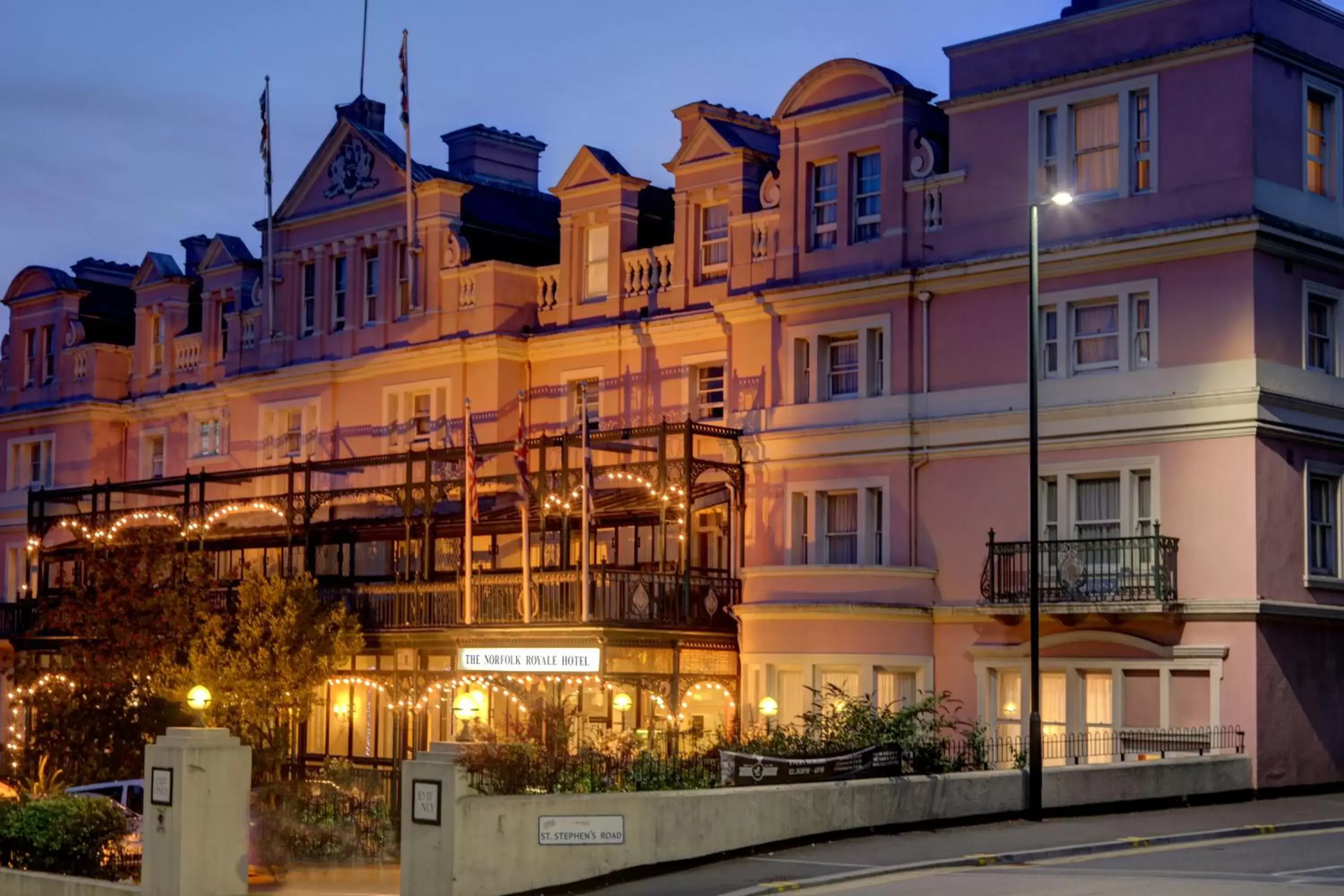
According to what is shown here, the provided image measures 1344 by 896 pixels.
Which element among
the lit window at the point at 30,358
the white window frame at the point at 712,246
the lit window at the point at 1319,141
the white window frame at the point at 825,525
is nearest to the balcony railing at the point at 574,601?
the white window frame at the point at 825,525

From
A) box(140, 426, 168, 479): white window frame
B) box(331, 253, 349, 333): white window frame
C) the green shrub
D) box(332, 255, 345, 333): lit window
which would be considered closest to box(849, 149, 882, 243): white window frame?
box(331, 253, 349, 333): white window frame

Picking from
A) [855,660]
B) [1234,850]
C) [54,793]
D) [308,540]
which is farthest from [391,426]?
[1234,850]

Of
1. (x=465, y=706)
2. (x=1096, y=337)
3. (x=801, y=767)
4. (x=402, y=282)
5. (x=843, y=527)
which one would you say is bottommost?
(x=801, y=767)

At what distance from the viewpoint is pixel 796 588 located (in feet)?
125

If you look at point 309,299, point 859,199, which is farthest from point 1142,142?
point 309,299

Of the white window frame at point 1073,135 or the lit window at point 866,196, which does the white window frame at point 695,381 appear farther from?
the white window frame at point 1073,135

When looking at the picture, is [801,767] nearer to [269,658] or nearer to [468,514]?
[468,514]

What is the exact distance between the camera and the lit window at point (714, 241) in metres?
42.4

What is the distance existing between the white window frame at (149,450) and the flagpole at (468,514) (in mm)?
16080

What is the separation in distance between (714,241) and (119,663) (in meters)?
15.6

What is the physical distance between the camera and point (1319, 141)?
3569 cm

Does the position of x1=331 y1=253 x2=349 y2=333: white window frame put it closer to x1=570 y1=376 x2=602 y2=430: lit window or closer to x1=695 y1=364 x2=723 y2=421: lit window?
x1=570 y1=376 x2=602 y2=430: lit window

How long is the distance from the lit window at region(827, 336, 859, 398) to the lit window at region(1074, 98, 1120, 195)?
5.54 meters

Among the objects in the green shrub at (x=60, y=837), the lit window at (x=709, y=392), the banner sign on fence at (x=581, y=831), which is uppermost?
the lit window at (x=709, y=392)
